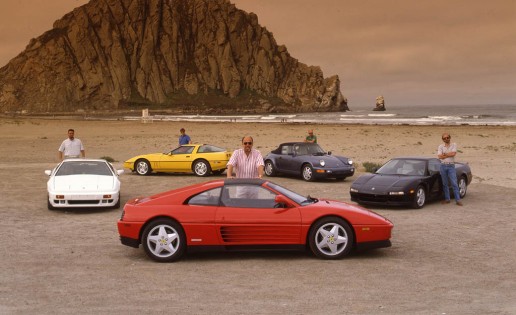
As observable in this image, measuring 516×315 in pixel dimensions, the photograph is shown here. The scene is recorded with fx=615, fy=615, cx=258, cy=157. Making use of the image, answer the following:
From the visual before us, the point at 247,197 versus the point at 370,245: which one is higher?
the point at 247,197

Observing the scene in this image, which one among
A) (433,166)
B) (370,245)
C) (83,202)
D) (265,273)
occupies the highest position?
(433,166)

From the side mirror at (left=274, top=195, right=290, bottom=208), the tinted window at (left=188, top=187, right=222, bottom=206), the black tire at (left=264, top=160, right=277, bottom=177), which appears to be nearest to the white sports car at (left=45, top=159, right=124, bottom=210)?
the tinted window at (left=188, top=187, right=222, bottom=206)

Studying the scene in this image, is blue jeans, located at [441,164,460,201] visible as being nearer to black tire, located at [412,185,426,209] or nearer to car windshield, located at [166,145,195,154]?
black tire, located at [412,185,426,209]

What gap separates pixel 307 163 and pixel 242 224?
454 inches

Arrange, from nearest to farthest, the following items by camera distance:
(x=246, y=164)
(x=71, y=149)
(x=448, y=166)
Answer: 1. (x=246, y=164)
2. (x=448, y=166)
3. (x=71, y=149)

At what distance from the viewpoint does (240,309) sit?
23.4ft

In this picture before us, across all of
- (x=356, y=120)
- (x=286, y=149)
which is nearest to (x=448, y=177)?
(x=286, y=149)

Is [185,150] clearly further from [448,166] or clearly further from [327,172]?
[448,166]

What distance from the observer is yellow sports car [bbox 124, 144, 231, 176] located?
869 inches

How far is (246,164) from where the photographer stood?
1140cm

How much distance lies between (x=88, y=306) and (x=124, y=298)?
0.49m

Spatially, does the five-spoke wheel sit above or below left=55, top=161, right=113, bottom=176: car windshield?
below

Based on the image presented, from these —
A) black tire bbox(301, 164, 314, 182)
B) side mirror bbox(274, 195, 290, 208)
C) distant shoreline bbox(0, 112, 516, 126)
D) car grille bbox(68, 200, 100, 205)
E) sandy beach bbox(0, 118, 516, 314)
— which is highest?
distant shoreline bbox(0, 112, 516, 126)

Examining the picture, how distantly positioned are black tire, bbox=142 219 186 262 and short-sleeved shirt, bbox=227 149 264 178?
6.99 feet
